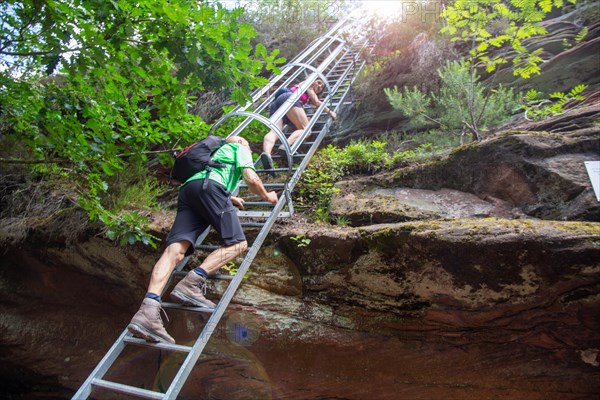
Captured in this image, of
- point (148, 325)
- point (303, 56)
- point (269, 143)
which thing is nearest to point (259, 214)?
point (269, 143)

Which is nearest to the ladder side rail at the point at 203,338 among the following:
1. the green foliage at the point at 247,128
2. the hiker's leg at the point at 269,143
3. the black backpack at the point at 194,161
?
the black backpack at the point at 194,161

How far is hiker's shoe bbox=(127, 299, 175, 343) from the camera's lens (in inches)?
104

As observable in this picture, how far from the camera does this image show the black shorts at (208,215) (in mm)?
3160

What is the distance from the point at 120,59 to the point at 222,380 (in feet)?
12.4

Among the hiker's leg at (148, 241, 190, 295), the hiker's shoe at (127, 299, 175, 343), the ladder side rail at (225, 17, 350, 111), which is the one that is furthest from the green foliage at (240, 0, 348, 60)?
the hiker's shoe at (127, 299, 175, 343)

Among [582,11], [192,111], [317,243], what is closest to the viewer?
[317,243]

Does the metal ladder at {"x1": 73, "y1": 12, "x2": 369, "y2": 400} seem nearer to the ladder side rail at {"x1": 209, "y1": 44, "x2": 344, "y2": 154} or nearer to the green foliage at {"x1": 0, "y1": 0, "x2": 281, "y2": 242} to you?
the ladder side rail at {"x1": 209, "y1": 44, "x2": 344, "y2": 154}

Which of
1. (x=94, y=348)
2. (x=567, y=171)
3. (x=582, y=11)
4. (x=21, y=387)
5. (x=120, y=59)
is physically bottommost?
(x=21, y=387)

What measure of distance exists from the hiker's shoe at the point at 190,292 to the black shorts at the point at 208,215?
1.18 ft

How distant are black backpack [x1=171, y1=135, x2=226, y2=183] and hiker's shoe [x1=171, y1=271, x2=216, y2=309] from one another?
0.91 meters

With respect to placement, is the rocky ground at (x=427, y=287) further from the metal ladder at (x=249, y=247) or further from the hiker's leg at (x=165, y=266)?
the hiker's leg at (x=165, y=266)

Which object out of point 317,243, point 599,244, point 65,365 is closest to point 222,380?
point 317,243

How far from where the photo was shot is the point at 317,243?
388 cm

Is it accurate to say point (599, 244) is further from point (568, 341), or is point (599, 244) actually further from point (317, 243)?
point (317, 243)
